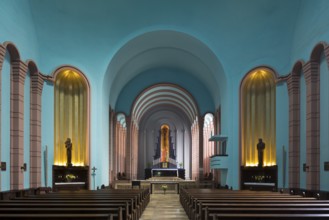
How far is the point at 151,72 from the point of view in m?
21.8

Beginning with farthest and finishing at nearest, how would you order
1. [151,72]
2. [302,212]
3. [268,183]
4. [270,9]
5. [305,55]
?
[151,72], [268,183], [270,9], [305,55], [302,212]

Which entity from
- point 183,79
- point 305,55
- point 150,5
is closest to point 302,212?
point 305,55

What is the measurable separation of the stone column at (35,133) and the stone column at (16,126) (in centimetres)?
115

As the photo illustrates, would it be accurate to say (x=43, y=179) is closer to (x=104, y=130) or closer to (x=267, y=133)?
(x=104, y=130)

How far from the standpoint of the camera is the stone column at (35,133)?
13211 mm

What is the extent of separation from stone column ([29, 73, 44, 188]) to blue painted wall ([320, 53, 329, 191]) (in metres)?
9.04

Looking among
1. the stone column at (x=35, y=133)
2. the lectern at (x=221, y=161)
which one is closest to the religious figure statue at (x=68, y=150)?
the stone column at (x=35, y=133)

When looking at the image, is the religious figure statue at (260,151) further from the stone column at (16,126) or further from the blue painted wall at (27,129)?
the stone column at (16,126)

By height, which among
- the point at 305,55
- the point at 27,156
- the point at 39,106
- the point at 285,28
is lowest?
the point at 27,156

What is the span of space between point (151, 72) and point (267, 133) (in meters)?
8.54

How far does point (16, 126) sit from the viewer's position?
38.8ft

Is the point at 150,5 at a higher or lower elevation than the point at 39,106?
higher

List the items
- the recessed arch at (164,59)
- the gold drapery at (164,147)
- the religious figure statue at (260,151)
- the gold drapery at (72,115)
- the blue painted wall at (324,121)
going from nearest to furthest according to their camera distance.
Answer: the blue painted wall at (324,121) < the religious figure statue at (260,151) < the gold drapery at (72,115) < the recessed arch at (164,59) < the gold drapery at (164,147)

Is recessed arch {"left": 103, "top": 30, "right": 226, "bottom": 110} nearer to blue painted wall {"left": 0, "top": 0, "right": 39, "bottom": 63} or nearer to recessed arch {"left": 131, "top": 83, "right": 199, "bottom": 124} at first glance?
recessed arch {"left": 131, "top": 83, "right": 199, "bottom": 124}
